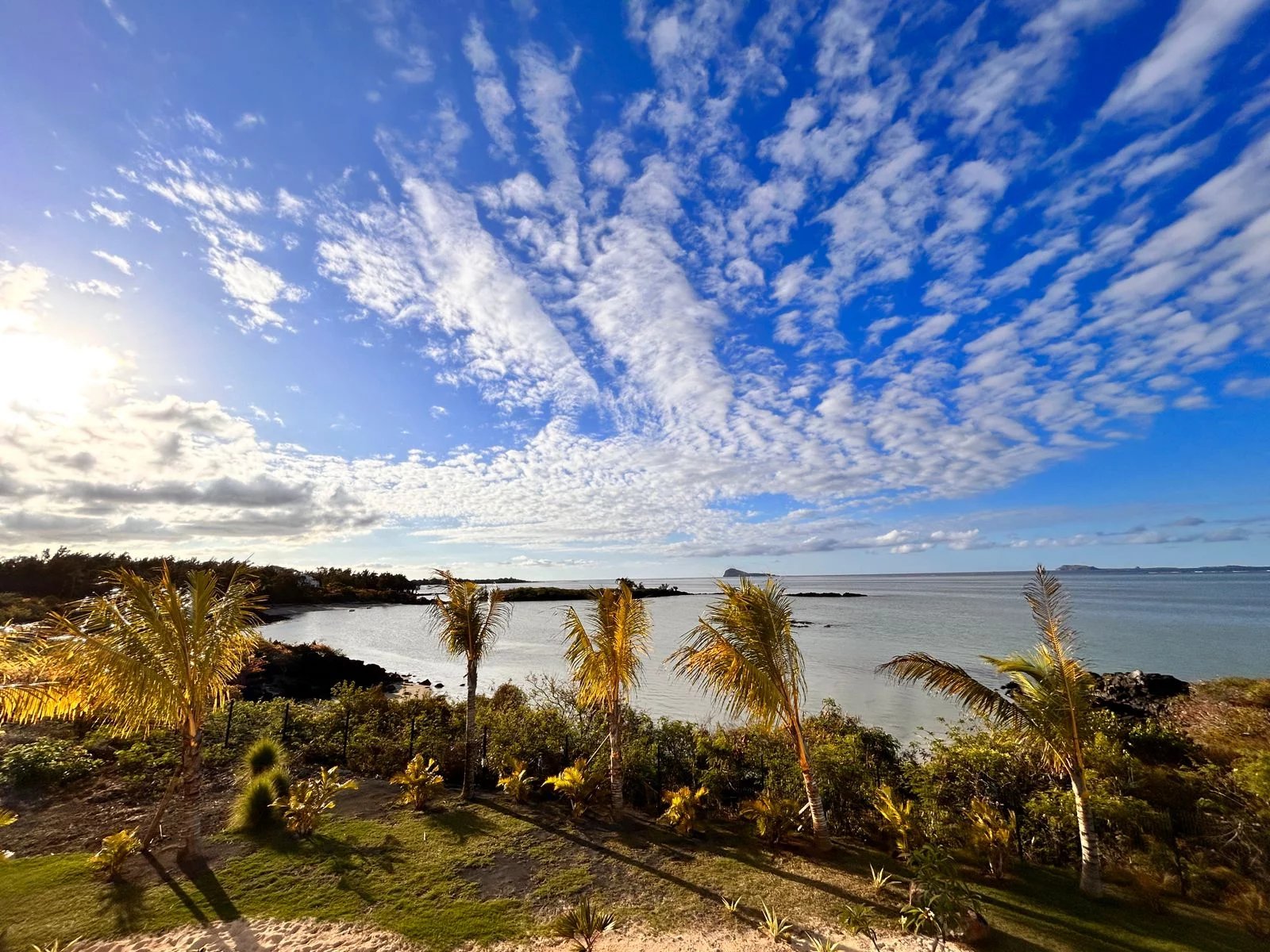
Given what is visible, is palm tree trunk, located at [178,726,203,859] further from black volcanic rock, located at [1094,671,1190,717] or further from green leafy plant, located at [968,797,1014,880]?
black volcanic rock, located at [1094,671,1190,717]

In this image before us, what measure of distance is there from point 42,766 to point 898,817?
18.3 metres

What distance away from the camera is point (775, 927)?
727cm

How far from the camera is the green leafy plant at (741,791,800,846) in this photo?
401 inches

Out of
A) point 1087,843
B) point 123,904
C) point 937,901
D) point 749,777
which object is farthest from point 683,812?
point 123,904

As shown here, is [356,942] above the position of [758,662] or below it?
below

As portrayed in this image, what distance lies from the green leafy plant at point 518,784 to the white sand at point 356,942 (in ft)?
16.4

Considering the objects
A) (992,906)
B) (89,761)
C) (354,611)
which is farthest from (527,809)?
(354,611)

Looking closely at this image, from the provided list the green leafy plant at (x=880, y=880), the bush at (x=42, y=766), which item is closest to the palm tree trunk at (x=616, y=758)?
the green leafy plant at (x=880, y=880)

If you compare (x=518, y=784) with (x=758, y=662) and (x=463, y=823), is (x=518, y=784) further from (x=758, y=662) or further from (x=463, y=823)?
(x=758, y=662)

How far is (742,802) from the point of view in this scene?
11.2 m

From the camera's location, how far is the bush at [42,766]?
39.2 feet

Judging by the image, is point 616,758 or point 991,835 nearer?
point 991,835

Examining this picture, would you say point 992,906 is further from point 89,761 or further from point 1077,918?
point 89,761

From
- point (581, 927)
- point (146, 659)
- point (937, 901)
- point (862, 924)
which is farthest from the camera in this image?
point (146, 659)
